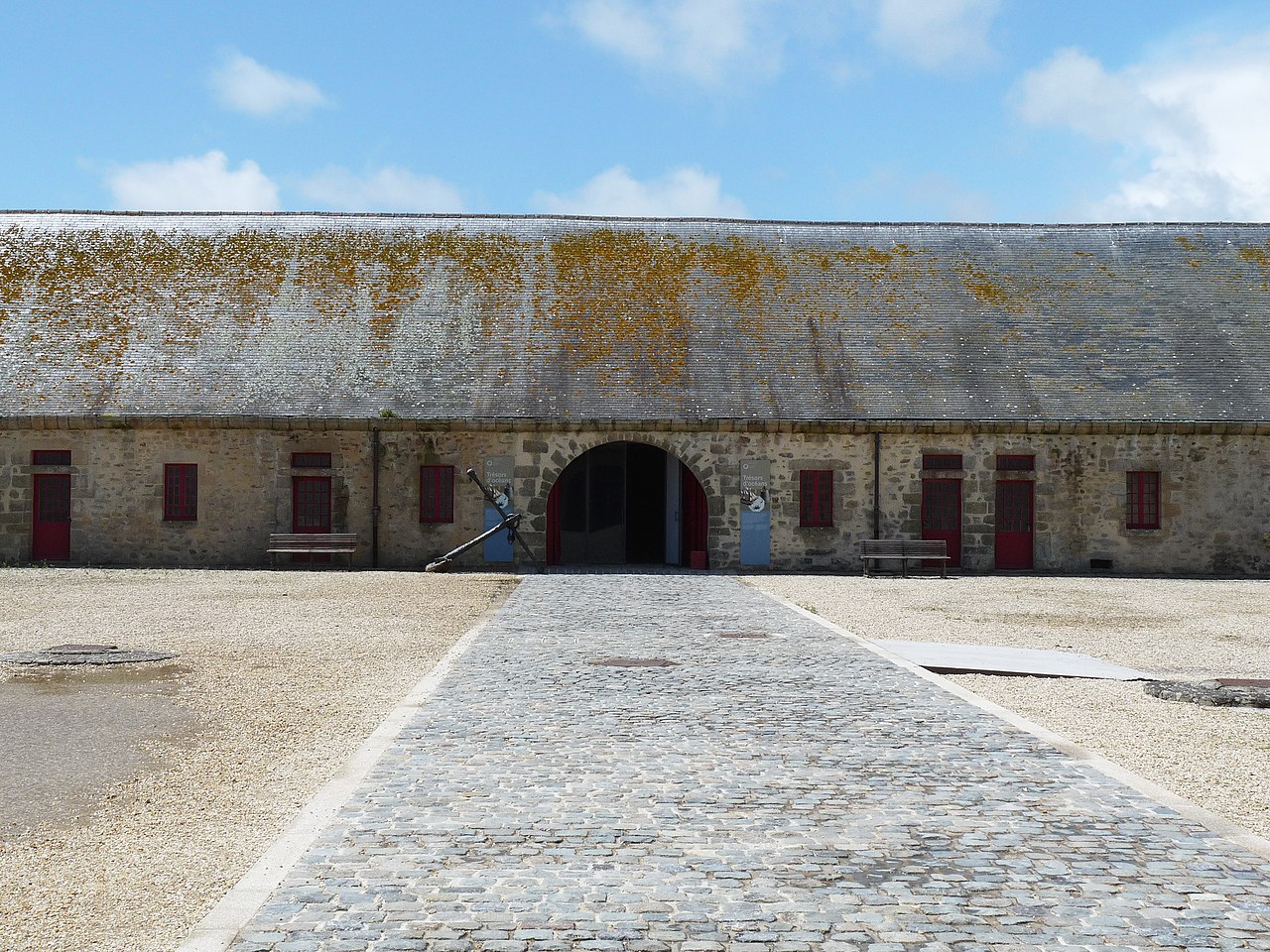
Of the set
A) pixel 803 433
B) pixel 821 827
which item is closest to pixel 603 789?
pixel 821 827

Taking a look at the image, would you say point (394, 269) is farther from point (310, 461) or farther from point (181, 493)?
point (181, 493)

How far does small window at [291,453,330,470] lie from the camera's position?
20109mm

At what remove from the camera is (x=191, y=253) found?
2330cm

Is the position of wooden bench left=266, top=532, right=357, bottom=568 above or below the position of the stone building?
Answer: below

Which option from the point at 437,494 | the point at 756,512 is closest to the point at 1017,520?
the point at 756,512

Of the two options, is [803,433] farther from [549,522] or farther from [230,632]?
[230,632]

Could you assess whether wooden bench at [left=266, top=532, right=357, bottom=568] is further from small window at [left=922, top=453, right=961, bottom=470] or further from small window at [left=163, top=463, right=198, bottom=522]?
small window at [left=922, top=453, right=961, bottom=470]

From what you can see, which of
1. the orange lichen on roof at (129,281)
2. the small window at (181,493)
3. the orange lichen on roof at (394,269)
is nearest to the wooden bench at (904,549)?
the orange lichen on roof at (394,269)

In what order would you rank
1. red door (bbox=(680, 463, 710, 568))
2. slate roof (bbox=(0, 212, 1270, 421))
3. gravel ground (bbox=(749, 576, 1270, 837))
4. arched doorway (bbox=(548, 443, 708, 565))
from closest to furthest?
gravel ground (bbox=(749, 576, 1270, 837))
slate roof (bbox=(0, 212, 1270, 421))
red door (bbox=(680, 463, 710, 568))
arched doorway (bbox=(548, 443, 708, 565))

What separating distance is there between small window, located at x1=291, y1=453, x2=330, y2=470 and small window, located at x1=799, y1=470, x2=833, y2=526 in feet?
26.2

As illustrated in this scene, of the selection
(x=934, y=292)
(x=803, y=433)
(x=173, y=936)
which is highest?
(x=934, y=292)

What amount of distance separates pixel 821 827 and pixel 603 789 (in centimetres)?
108

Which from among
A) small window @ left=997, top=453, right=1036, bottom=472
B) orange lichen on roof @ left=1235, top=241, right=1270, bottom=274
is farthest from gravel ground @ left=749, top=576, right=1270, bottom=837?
orange lichen on roof @ left=1235, top=241, right=1270, bottom=274

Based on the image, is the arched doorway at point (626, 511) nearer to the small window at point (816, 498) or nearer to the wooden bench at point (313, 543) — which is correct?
the small window at point (816, 498)
